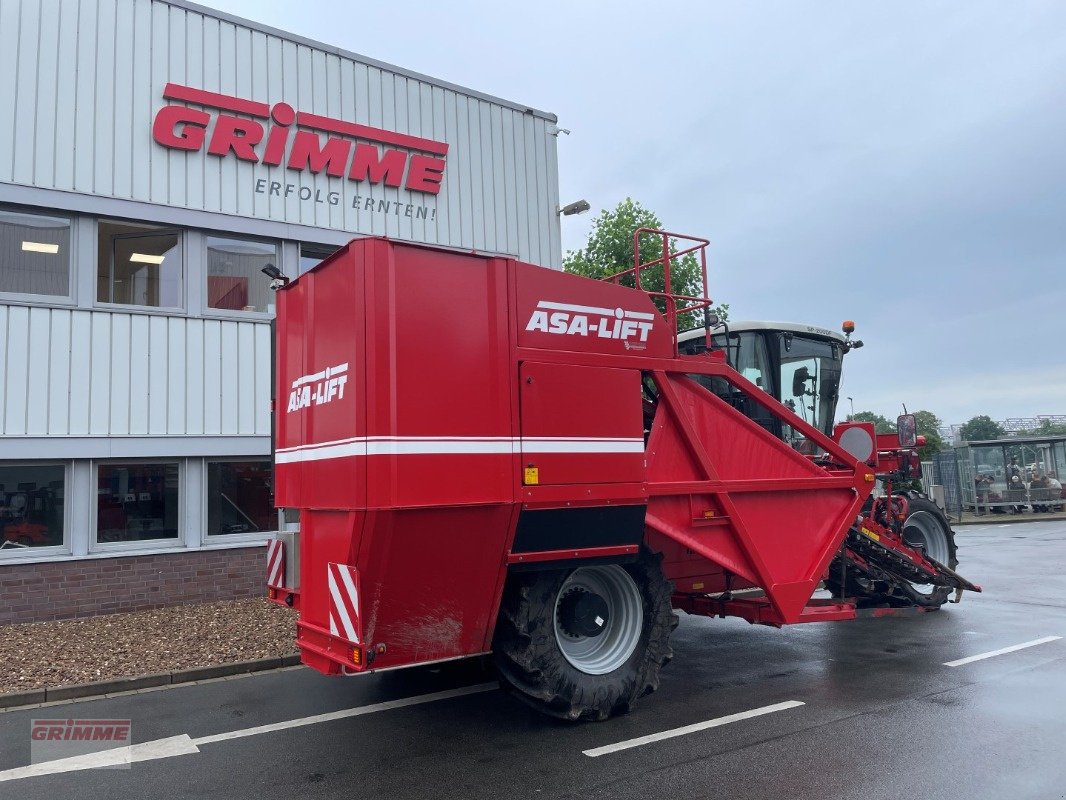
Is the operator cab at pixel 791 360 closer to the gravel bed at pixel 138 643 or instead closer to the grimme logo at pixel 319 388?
the grimme logo at pixel 319 388

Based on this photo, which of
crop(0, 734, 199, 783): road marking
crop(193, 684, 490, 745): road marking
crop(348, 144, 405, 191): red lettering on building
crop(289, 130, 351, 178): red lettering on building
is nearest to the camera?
crop(0, 734, 199, 783): road marking

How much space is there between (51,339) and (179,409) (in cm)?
157

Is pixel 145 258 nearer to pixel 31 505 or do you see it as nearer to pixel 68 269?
pixel 68 269

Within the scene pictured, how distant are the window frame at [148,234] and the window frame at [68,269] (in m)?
0.21

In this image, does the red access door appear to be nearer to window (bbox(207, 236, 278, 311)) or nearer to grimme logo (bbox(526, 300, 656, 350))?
grimme logo (bbox(526, 300, 656, 350))

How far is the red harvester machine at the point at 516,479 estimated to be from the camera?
15.7 ft

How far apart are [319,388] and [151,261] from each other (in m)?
6.19

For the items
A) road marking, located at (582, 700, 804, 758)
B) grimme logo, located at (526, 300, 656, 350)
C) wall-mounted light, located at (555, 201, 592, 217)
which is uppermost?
wall-mounted light, located at (555, 201, 592, 217)

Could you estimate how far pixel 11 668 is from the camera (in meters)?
7.20

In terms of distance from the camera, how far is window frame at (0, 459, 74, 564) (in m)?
9.06

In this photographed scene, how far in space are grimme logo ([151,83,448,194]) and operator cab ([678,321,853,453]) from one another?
5.87m

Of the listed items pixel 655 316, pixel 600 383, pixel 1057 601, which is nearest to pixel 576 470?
pixel 600 383

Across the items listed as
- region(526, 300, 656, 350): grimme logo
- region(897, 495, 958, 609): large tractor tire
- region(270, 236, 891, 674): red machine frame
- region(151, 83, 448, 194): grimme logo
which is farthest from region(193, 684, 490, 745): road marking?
region(151, 83, 448, 194): grimme logo

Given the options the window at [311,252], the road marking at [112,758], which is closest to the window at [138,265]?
the window at [311,252]
